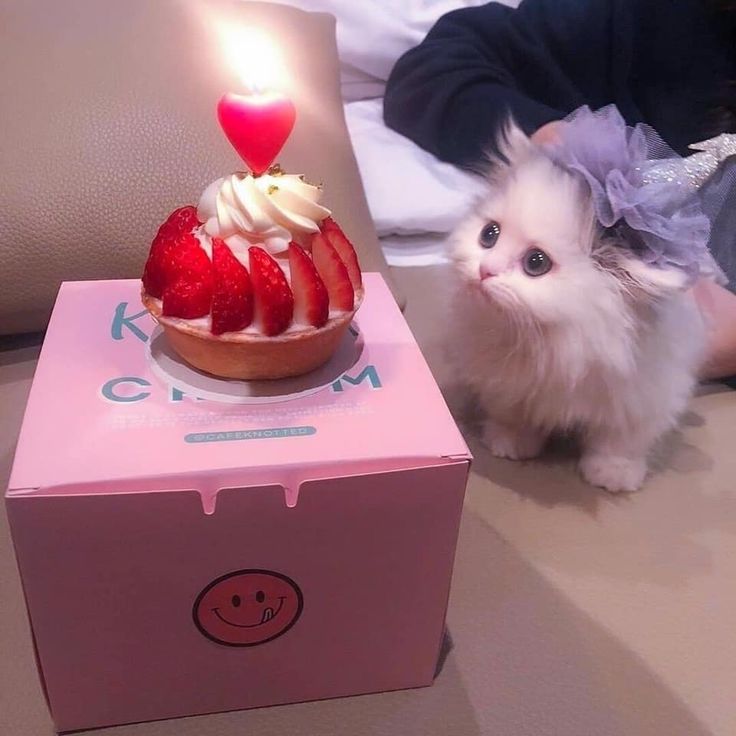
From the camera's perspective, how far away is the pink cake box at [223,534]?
583 mm

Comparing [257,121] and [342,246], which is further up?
[257,121]

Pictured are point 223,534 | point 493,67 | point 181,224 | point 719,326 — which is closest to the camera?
point 223,534

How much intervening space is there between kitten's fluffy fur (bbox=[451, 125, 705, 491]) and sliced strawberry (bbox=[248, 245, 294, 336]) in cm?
25

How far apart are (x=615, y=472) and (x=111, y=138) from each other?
29.2 inches

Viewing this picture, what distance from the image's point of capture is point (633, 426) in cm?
92

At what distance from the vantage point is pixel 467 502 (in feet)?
3.01

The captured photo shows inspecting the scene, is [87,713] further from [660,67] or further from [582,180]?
[660,67]

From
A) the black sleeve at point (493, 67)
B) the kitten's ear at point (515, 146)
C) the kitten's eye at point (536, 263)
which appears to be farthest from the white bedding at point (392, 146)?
the kitten's eye at point (536, 263)

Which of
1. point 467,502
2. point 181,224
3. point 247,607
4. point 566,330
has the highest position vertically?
point 181,224

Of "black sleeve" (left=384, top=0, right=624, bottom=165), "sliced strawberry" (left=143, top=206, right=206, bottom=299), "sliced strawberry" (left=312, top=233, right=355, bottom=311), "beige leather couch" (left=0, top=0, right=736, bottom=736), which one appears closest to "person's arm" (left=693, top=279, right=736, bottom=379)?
"beige leather couch" (left=0, top=0, right=736, bottom=736)

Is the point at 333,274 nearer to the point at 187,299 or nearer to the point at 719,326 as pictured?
the point at 187,299

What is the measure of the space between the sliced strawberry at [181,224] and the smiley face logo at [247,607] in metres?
0.29

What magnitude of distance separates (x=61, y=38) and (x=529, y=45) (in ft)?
2.45

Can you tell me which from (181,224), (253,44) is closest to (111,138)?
(253,44)
